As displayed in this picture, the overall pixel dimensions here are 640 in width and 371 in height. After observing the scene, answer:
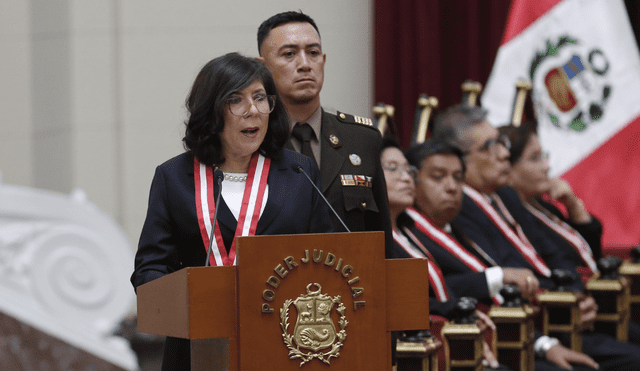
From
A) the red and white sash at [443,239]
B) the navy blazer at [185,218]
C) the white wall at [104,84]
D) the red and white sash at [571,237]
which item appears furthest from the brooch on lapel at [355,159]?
the white wall at [104,84]

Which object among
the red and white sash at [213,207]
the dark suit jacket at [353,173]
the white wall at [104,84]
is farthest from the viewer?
the white wall at [104,84]

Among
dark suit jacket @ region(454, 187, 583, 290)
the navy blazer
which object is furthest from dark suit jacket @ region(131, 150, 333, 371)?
dark suit jacket @ region(454, 187, 583, 290)

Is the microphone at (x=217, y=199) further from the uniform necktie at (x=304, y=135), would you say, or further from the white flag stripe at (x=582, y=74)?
the white flag stripe at (x=582, y=74)

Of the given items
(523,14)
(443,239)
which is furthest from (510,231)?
(523,14)

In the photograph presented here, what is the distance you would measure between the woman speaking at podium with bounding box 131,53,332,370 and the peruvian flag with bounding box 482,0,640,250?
4.31 meters

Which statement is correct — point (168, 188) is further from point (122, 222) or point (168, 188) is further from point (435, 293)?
point (122, 222)

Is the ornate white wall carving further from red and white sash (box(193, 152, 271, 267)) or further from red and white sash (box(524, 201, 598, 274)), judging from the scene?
red and white sash (box(193, 152, 271, 267))

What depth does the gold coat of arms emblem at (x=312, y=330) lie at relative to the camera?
1.33 metres

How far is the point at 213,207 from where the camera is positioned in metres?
1.54

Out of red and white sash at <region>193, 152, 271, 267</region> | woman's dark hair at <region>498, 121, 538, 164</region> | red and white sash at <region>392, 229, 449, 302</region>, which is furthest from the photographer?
woman's dark hair at <region>498, 121, 538, 164</region>

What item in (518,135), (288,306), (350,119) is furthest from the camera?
(518,135)

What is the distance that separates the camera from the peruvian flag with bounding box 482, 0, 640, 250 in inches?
224

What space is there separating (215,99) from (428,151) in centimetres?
183

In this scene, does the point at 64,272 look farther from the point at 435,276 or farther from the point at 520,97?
the point at 520,97
